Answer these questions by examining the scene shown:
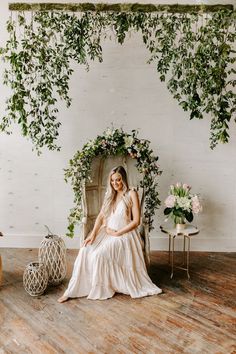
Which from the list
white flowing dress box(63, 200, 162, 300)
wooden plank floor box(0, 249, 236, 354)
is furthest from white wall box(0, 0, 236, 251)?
white flowing dress box(63, 200, 162, 300)

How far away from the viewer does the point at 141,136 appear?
16.2 feet

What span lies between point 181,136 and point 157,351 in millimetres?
2701

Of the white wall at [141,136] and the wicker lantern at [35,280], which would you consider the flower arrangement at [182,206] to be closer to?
the white wall at [141,136]

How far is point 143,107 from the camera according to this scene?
4895 mm

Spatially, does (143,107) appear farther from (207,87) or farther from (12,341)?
(12,341)

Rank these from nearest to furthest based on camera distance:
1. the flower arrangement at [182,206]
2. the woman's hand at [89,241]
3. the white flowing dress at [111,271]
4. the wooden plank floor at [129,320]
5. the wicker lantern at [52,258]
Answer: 1. the wooden plank floor at [129,320]
2. the white flowing dress at [111,271]
3. the woman's hand at [89,241]
4. the wicker lantern at [52,258]
5. the flower arrangement at [182,206]

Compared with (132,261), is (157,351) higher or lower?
lower

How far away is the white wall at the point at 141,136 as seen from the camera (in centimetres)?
486

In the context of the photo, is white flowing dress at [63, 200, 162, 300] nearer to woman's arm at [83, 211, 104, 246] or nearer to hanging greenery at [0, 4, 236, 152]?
woman's arm at [83, 211, 104, 246]

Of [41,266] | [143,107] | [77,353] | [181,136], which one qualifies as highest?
[143,107]

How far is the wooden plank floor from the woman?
0.10 meters

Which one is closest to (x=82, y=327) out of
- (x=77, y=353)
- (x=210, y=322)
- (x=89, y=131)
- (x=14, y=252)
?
(x=77, y=353)

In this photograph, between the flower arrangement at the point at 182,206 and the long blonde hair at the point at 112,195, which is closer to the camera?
the long blonde hair at the point at 112,195

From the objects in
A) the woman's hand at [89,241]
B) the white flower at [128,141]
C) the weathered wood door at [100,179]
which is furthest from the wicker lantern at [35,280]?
the white flower at [128,141]
